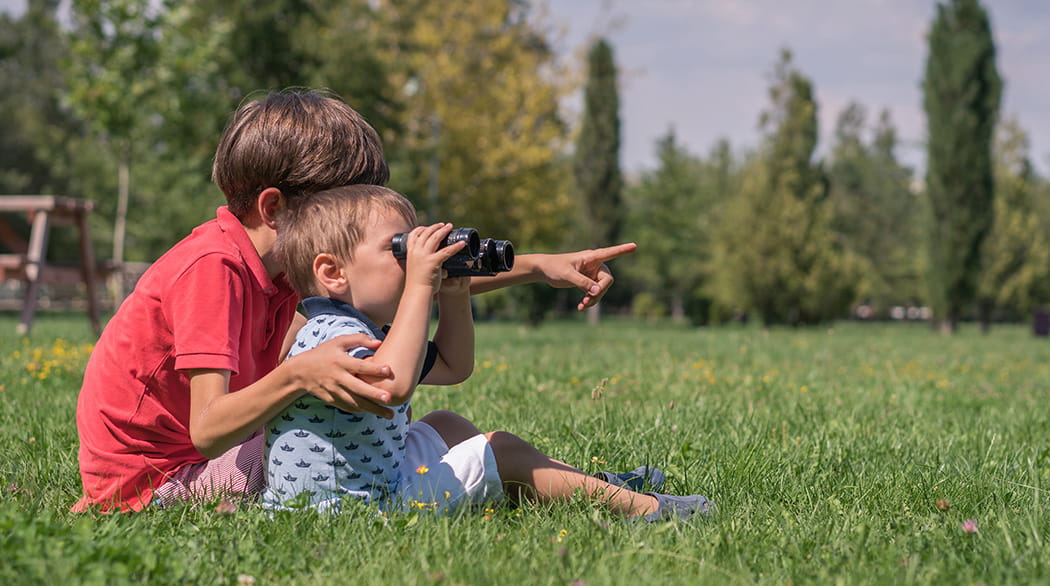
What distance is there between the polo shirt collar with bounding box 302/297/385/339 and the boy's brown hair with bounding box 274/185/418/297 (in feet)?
0.14

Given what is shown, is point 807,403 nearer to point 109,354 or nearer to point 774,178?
point 109,354

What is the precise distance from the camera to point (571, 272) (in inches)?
101

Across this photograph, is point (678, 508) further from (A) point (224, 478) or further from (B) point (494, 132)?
(B) point (494, 132)

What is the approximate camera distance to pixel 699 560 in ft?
6.55

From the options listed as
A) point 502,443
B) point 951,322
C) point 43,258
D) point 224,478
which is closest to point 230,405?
point 224,478

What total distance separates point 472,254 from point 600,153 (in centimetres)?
2463

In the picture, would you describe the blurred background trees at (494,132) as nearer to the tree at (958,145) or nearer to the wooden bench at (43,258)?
the tree at (958,145)

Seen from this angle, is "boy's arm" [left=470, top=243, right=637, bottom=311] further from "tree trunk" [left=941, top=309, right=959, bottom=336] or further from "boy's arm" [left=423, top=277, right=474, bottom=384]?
"tree trunk" [left=941, top=309, right=959, bottom=336]

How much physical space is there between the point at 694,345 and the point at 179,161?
14522 mm

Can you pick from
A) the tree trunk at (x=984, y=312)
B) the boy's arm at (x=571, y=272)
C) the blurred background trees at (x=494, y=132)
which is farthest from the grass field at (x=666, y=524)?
the tree trunk at (x=984, y=312)

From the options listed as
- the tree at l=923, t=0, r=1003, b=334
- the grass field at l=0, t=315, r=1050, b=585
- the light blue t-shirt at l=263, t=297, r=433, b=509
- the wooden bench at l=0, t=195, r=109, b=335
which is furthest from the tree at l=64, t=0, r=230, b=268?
the tree at l=923, t=0, r=1003, b=334

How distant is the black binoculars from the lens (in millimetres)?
1989

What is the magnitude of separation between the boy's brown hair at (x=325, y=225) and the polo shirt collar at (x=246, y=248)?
68 millimetres

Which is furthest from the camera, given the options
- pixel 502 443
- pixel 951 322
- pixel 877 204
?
pixel 877 204
